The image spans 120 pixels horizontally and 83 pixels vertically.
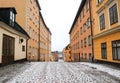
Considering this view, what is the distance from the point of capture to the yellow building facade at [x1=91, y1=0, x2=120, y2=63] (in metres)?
14.3

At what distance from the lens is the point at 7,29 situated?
15445 millimetres

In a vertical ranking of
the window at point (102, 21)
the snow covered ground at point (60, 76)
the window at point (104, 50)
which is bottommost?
the snow covered ground at point (60, 76)

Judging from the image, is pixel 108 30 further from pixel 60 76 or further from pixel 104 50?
pixel 60 76

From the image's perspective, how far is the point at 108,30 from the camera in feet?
51.5

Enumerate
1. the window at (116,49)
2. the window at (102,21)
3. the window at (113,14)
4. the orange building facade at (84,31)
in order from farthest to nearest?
the orange building facade at (84,31) < the window at (102,21) < the window at (113,14) < the window at (116,49)

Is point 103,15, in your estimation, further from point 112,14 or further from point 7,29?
point 7,29

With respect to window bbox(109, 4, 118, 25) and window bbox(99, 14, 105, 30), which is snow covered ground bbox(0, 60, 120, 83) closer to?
window bbox(109, 4, 118, 25)

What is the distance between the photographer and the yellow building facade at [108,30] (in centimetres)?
1434

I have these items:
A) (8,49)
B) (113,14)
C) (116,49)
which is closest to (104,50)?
(116,49)

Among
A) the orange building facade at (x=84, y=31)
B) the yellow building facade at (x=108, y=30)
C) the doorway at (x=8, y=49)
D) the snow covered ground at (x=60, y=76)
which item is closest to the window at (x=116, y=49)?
the yellow building facade at (x=108, y=30)

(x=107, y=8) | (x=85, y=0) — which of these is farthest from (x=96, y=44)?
(x=85, y=0)

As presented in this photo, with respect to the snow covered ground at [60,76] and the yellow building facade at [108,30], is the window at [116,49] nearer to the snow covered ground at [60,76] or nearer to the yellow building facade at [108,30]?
the yellow building facade at [108,30]

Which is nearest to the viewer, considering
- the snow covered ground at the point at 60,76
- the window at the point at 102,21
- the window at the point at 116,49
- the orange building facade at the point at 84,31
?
the snow covered ground at the point at 60,76

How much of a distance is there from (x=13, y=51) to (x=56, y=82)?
430 inches
